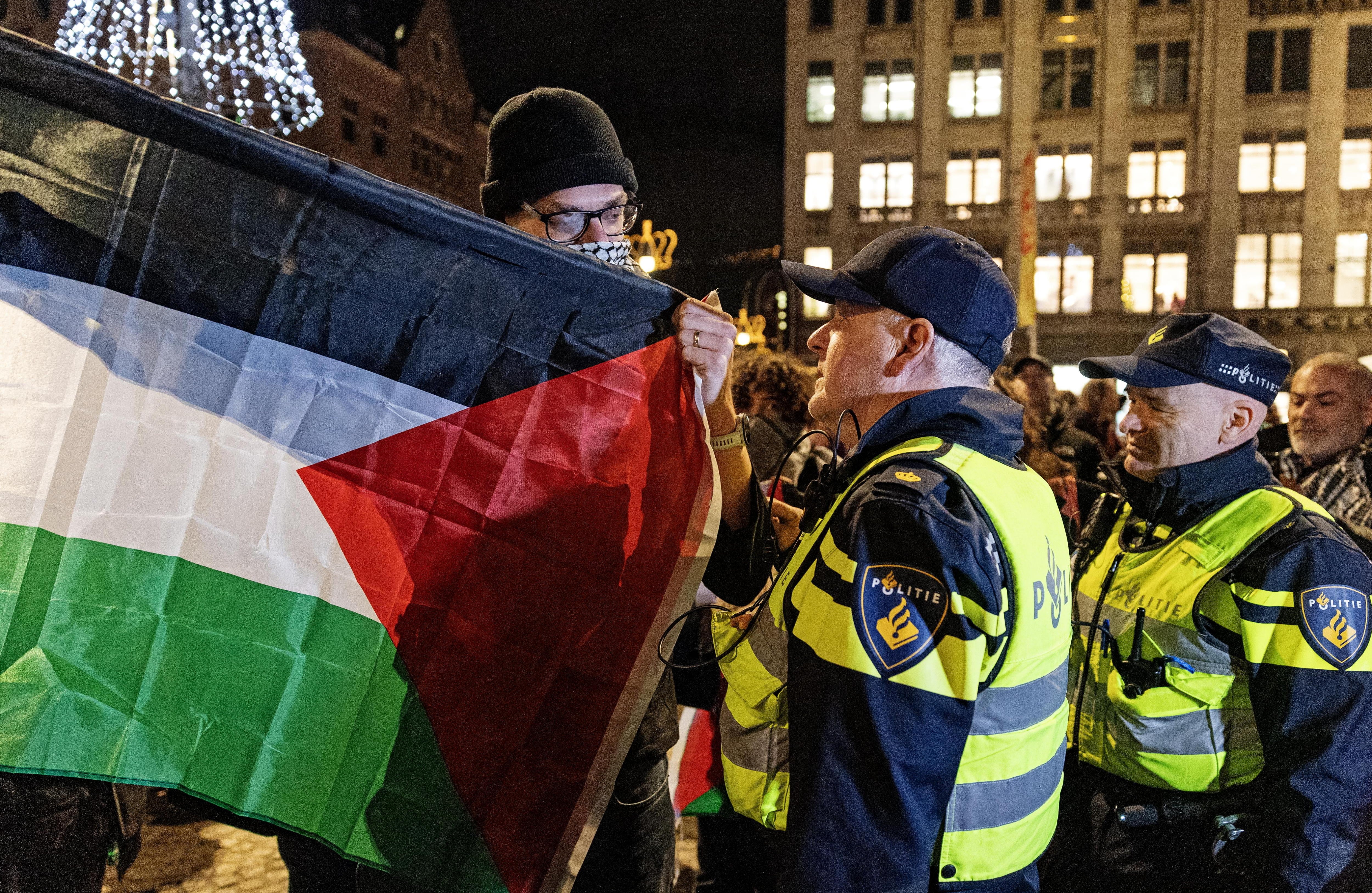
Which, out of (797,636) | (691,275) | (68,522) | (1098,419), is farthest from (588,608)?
(691,275)

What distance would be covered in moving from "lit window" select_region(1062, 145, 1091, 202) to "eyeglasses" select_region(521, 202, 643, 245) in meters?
30.4

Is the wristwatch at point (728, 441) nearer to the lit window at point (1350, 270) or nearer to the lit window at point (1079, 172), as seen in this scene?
the lit window at point (1079, 172)

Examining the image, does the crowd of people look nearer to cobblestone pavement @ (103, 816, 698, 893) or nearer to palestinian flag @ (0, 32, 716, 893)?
palestinian flag @ (0, 32, 716, 893)

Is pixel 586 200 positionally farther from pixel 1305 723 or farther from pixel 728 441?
pixel 1305 723

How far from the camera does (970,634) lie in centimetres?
149

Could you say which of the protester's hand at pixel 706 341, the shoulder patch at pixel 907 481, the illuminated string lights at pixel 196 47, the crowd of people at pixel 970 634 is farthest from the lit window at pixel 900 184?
the shoulder patch at pixel 907 481

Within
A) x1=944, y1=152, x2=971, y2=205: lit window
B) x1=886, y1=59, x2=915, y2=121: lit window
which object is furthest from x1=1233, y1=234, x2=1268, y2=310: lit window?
x1=886, y1=59, x2=915, y2=121: lit window

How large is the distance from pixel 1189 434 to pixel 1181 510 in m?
0.23

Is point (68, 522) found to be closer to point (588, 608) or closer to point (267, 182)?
point (267, 182)

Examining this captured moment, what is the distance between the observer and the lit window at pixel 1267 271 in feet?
89.9

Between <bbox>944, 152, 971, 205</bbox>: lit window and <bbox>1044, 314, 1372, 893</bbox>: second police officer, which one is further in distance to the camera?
<bbox>944, 152, 971, 205</bbox>: lit window

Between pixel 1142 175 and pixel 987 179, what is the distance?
475cm

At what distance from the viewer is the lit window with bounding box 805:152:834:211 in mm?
30562

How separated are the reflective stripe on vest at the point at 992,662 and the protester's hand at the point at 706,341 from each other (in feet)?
1.68
